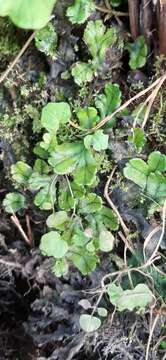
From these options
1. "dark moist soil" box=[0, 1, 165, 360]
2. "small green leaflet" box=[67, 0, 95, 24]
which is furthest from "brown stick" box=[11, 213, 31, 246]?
"small green leaflet" box=[67, 0, 95, 24]

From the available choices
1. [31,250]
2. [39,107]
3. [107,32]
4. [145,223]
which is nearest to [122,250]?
[145,223]

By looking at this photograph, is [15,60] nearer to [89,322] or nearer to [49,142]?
[49,142]

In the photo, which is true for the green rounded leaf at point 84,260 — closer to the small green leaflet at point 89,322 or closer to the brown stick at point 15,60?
the small green leaflet at point 89,322

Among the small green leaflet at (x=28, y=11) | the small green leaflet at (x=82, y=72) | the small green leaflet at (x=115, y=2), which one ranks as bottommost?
the small green leaflet at (x=82, y=72)

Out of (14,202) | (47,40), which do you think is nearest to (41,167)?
(14,202)

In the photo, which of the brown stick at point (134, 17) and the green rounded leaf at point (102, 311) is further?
the green rounded leaf at point (102, 311)

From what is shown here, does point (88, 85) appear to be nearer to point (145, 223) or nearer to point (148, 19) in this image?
point (148, 19)

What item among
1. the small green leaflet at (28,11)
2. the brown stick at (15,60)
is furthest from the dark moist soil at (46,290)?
the small green leaflet at (28,11)
